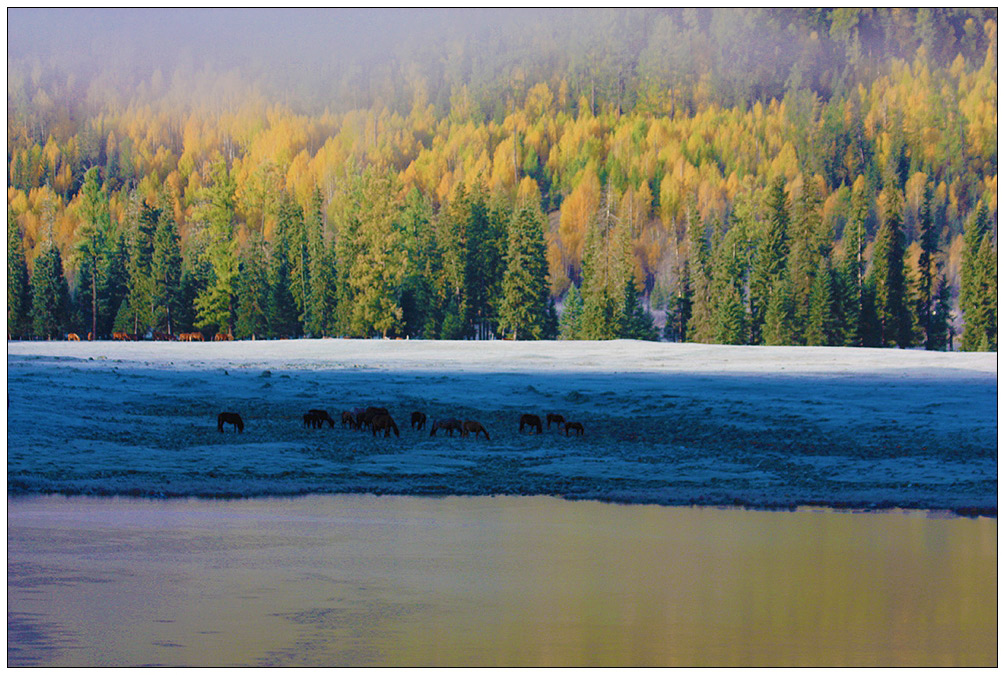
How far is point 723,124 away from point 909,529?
8.64 m

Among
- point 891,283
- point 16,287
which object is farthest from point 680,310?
point 16,287

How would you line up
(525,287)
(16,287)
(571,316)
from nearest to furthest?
(16,287)
(525,287)
(571,316)

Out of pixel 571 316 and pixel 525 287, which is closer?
pixel 525 287

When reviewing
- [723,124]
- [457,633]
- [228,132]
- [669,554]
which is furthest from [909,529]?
[228,132]

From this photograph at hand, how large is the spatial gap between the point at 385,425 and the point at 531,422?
201cm

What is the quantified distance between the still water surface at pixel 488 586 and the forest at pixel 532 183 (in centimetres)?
530

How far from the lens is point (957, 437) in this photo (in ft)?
48.8

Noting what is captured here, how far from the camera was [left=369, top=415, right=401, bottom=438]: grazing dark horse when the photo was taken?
15.4 meters

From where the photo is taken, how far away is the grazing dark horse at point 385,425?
15.4 metres

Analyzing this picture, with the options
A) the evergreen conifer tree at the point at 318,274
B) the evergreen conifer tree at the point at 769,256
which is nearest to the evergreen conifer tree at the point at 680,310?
the evergreen conifer tree at the point at 769,256

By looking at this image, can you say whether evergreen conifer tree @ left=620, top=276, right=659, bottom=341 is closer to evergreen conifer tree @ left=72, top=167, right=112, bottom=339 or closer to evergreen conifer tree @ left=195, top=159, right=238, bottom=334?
evergreen conifer tree @ left=195, top=159, right=238, bottom=334

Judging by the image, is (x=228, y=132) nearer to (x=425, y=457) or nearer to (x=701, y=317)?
(x=425, y=457)

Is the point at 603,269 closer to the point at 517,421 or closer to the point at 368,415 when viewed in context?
the point at 517,421

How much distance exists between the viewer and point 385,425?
51.3ft
